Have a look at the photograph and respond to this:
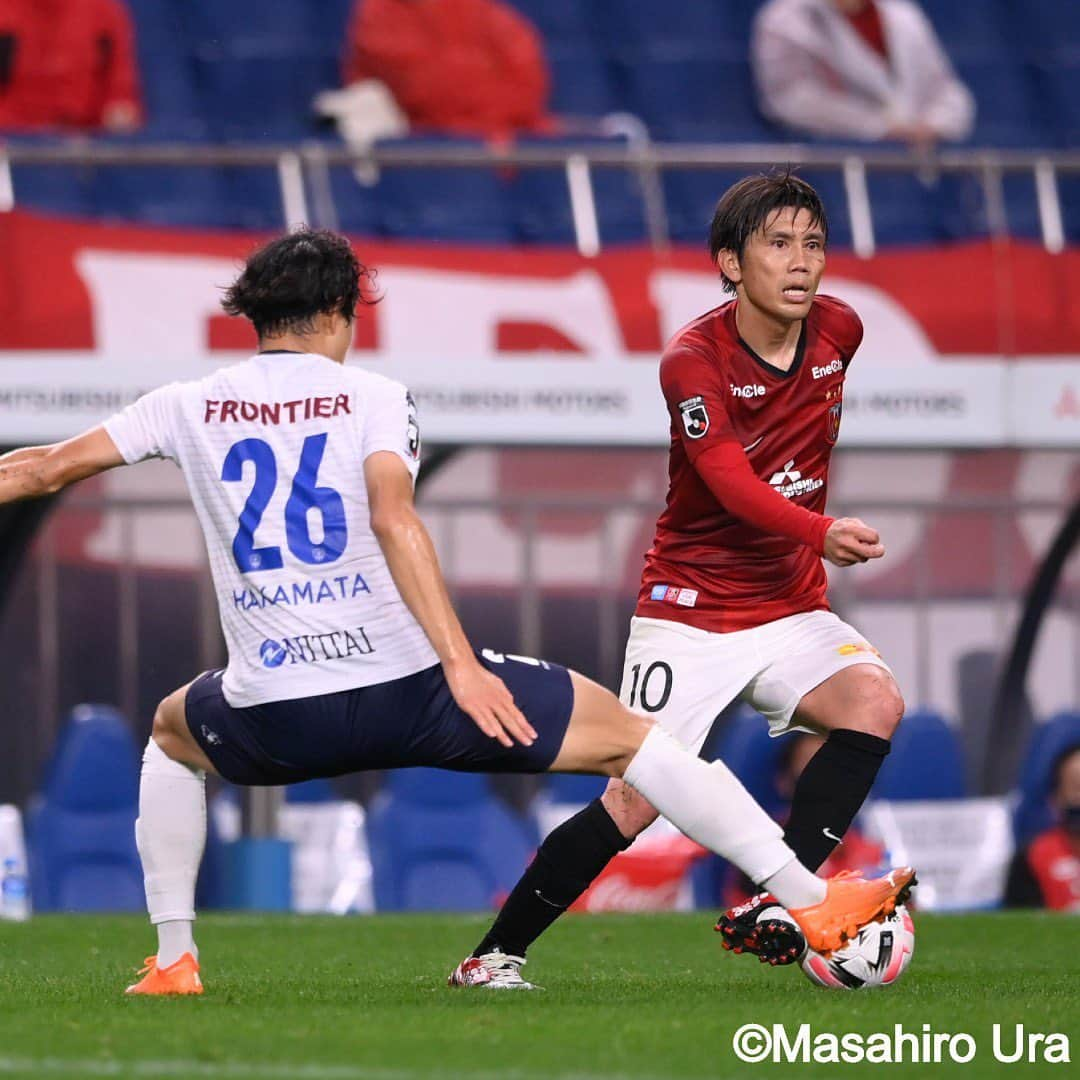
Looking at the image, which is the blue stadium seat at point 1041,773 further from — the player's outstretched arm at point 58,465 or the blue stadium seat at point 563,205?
the player's outstretched arm at point 58,465

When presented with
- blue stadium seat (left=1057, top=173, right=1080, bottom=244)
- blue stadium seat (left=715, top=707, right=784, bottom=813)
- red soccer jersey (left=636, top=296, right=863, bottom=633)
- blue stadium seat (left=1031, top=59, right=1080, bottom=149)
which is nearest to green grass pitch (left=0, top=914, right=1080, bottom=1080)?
red soccer jersey (left=636, top=296, right=863, bottom=633)

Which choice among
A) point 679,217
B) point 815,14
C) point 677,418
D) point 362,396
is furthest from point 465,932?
point 815,14

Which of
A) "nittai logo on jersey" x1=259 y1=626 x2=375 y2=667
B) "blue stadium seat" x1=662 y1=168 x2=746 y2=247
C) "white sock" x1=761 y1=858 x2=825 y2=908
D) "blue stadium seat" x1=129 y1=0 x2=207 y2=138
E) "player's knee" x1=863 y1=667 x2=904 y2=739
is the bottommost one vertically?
"white sock" x1=761 y1=858 x2=825 y2=908

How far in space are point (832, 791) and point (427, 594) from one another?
1.45m

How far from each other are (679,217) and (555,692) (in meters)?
7.52

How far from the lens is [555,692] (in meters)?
5.30

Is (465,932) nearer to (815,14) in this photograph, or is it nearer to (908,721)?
(908,721)

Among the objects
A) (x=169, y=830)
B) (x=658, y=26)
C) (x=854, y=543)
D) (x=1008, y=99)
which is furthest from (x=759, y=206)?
(x=1008, y=99)

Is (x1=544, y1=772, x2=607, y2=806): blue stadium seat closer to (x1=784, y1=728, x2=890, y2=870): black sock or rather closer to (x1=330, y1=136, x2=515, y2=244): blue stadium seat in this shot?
(x1=330, y1=136, x2=515, y2=244): blue stadium seat

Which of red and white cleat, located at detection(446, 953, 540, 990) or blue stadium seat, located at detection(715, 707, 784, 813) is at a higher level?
red and white cleat, located at detection(446, 953, 540, 990)

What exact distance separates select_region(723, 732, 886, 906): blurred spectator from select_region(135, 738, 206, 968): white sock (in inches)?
232

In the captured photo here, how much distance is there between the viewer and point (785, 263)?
622cm

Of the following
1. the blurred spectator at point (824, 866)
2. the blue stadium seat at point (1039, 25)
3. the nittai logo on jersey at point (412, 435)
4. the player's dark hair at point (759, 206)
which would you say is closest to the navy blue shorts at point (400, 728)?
the nittai logo on jersey at point (412, 435)

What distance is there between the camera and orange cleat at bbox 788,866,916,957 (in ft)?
17.7
